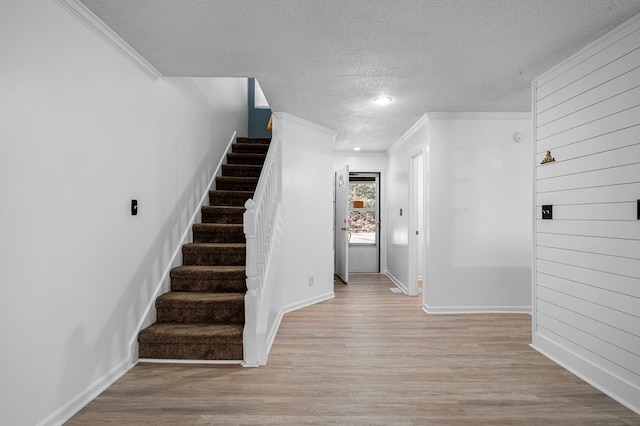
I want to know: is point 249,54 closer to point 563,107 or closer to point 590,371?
point 563,107

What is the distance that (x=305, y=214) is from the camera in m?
4.42

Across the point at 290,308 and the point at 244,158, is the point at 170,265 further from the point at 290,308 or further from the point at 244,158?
the point at 244,158

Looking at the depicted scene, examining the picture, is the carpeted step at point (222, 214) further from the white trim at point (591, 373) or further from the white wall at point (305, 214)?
the white trim at point (591, 373)

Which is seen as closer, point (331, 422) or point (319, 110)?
point (331, 422)

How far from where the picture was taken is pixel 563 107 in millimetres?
2678

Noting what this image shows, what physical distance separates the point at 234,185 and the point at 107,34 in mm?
2426

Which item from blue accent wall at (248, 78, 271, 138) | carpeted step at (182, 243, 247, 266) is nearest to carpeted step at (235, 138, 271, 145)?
blue accent wall at (248, 78, 271, 138)

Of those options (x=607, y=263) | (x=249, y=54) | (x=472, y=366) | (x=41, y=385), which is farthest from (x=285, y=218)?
(x=607, y=263)

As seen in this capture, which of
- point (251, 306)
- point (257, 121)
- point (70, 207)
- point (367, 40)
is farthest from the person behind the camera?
point (257, 121)

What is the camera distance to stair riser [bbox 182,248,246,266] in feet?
11.1

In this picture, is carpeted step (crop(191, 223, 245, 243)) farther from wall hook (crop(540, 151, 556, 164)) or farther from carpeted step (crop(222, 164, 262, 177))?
wall hook (crop(540, 151, 556, 164))

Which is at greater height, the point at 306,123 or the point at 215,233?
the point at 306,123

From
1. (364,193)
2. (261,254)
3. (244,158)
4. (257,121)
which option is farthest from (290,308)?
(257,121)

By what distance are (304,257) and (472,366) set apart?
233 cm
